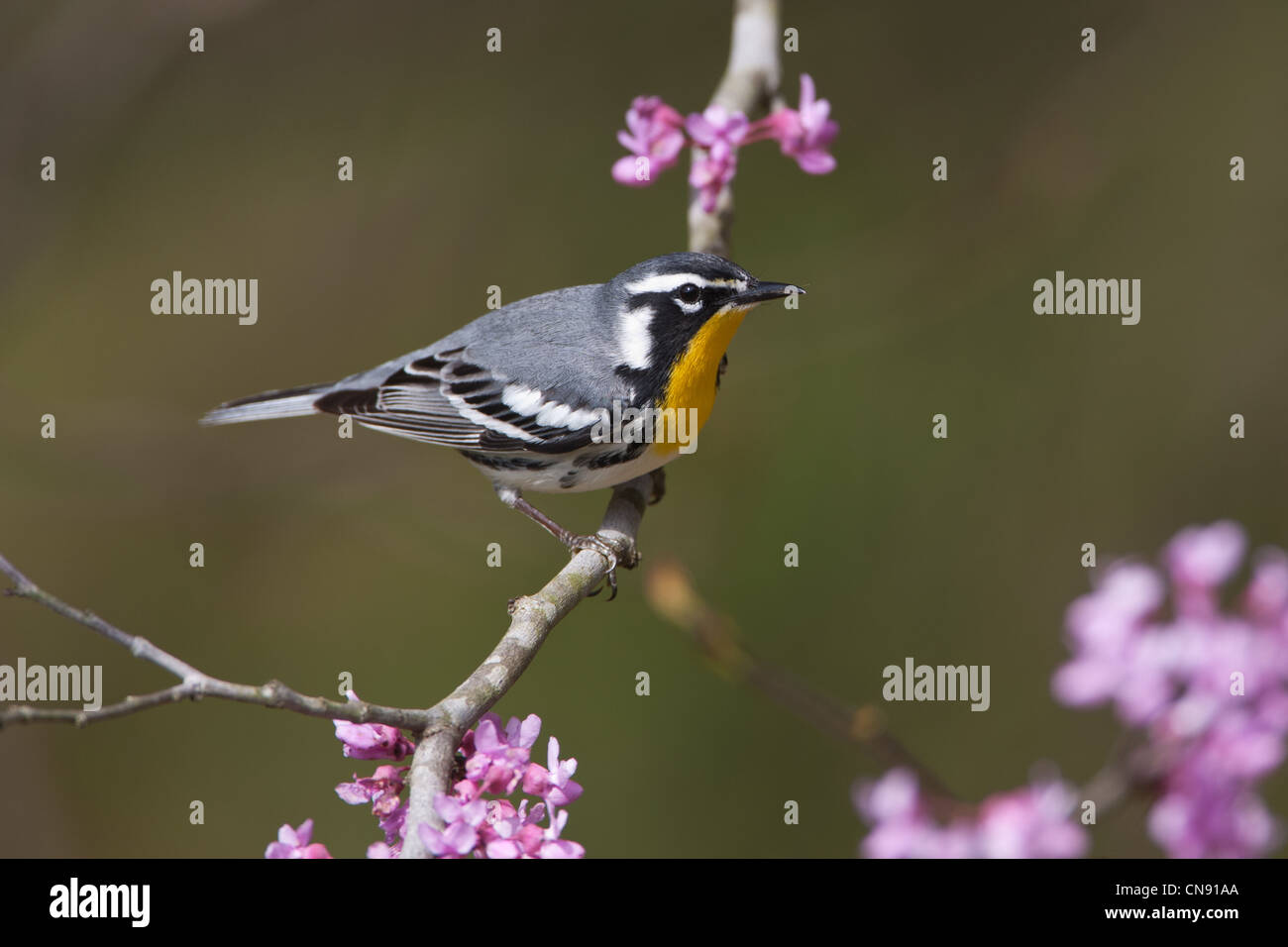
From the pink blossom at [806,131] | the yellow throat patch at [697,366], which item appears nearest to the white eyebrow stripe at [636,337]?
the yellow throat patch at [697,366]

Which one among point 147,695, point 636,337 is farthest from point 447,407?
point 147,695

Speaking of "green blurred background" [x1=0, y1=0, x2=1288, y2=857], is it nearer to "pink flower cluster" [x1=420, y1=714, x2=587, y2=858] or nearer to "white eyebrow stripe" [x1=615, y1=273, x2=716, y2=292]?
"white eyebrow stripe" [x1=615, y1=273, x2=716, y2=292]

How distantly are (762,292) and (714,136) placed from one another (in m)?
0.54

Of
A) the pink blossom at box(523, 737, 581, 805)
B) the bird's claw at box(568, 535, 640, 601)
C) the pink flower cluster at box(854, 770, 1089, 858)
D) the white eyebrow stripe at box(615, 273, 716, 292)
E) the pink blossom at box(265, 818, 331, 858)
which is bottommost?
the pink blossom at box(265, 818, 331, 858)

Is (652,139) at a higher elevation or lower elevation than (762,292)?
higher

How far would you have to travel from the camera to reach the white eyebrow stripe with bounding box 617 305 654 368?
12.3 ft

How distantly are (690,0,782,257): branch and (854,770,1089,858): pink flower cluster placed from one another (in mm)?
2950

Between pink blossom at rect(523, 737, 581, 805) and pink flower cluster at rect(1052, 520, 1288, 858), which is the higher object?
pink flower cluster at rect(1052, 520, 1288, 858)

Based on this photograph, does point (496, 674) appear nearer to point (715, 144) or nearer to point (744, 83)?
point (715, 144)

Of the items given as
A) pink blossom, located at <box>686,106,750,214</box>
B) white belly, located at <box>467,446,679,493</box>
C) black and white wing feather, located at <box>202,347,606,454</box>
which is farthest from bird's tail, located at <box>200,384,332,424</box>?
pink blossom, located at <box>686,106,750,214</box>

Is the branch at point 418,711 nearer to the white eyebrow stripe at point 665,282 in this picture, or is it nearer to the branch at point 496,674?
the branch at point 496,674

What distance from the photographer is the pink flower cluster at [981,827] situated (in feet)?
4.11

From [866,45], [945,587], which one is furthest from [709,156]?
[866,45]

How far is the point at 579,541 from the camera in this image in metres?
3.64
